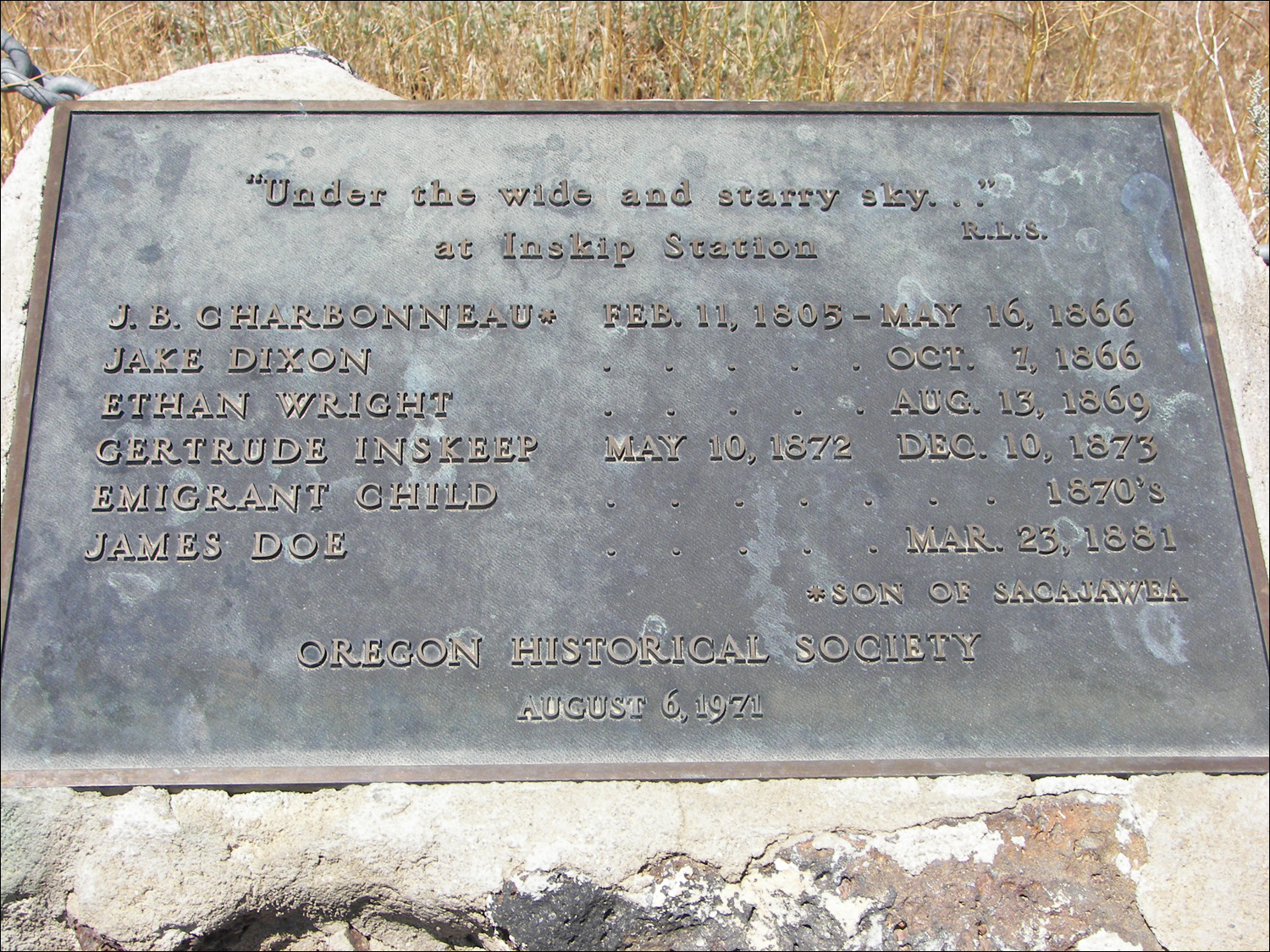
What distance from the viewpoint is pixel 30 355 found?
2.69m

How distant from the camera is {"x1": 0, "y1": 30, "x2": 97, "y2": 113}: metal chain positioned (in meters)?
3.51

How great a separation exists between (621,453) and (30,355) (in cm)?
163

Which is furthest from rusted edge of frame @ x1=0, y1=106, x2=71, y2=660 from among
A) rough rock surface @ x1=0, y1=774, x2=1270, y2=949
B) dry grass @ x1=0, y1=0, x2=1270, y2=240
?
dry grass @ x1=0, y1=0, x2=1270, y2=240

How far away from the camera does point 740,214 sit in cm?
294

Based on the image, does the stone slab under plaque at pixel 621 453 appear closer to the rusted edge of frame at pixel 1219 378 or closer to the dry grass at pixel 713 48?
the rusted edge of frame at pixel 1219 378

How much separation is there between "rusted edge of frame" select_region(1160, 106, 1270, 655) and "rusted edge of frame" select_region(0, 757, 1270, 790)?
46 centimetres

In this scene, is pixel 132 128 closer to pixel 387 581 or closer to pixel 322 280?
pixel 322 280

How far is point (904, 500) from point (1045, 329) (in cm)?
69

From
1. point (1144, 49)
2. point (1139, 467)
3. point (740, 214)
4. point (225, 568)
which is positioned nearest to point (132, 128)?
point (225, 568)

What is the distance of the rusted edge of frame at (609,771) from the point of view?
236 cm

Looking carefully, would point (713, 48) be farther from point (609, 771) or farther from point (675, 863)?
point (675, 863)

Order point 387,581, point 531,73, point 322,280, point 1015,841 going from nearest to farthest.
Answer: point 1015,841 < point 387,581 < point 322,280 < point 531,73

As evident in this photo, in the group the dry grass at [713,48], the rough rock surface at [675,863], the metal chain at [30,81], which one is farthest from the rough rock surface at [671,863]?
the dry grass at [713,48]

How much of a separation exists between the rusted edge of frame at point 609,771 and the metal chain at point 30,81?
2.41m
